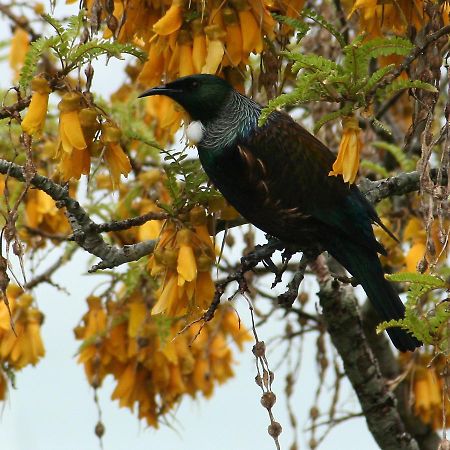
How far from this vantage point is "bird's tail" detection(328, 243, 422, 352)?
9.55ft

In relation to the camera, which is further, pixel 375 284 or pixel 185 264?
pixel 375 284

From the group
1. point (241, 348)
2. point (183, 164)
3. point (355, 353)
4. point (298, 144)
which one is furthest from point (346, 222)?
point (241, 348)

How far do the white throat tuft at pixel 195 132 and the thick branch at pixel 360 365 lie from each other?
825 mm

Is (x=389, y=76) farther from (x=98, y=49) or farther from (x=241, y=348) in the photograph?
(x=241, y=348)

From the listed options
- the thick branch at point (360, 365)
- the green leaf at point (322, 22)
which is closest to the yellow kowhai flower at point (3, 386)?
the thick branch at point (360, 365)

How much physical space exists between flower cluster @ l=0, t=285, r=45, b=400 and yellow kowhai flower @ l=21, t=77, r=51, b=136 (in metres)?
1.33

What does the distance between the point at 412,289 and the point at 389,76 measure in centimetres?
42

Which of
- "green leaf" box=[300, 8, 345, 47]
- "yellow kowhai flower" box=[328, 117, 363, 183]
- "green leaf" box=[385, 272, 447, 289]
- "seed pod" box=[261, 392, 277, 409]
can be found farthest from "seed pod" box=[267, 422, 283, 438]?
"green leaf" box=[300, 8, 345, 47]

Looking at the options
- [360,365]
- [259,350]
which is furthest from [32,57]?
[360,365]

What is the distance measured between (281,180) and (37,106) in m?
0.81

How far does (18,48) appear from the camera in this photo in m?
4.21

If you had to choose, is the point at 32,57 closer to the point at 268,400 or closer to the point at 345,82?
the point at 345,82

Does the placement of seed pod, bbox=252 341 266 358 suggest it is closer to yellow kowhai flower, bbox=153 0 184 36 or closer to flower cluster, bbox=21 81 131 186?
flower cluster, bbox=21 81 131 186

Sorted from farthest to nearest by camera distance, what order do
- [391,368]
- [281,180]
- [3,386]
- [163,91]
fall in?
[391,368] → [3,386] → [281,180] → [163,91]
